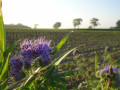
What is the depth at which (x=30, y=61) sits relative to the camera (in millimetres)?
1273

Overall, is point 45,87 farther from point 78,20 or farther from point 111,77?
point 78,20

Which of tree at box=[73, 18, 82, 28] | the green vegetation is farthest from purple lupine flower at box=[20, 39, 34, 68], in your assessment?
tree at box=[73, 18, 82, 28]

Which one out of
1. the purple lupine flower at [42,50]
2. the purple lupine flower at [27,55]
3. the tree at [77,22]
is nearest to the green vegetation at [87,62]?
the purple lupine flower at [42,50]

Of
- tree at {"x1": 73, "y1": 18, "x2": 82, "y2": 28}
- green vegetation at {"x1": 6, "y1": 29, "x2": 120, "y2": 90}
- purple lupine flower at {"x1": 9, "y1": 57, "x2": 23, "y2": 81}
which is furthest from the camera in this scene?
tree at {"x1": 73, "y1": 18, "x2": 82, "y2": 28}

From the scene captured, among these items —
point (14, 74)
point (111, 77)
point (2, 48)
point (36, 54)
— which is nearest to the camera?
point (2, 48)

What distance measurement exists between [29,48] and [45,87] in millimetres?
358

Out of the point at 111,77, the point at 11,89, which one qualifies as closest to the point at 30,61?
the point at 11,89

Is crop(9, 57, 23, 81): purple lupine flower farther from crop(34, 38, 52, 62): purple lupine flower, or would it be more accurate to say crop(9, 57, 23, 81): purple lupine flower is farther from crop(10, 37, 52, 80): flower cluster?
crop(34, 38, 52, 62): purple lupine flower

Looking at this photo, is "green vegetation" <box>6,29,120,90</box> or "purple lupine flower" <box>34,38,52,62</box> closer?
"purple lupine flower" <box>34,38,52,62</box>

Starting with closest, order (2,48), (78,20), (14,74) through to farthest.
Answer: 1. (2,48)
2. (14,74)
3. (78,20)

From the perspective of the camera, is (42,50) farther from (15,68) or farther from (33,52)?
(15,68)

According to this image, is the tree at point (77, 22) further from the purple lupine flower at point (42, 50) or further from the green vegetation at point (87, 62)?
the purple lupine flower at point (42, 50)

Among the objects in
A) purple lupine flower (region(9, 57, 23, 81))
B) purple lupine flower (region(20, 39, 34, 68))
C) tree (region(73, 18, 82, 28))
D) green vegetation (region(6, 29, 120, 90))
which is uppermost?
tree (region(73, 18, 82, 28))

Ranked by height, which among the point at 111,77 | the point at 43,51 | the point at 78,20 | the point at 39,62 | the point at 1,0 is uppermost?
the point at 78,20
